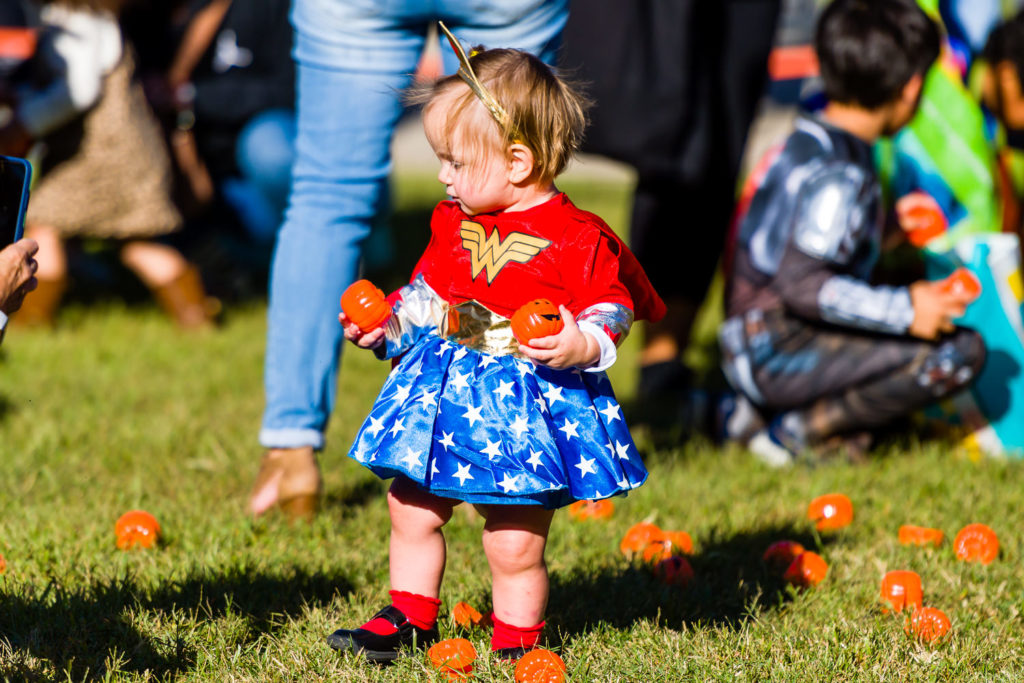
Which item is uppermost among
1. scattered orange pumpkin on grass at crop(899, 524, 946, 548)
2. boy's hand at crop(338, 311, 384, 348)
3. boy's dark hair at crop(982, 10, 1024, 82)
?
boy's hand at crop(338, 311, 384, 348)

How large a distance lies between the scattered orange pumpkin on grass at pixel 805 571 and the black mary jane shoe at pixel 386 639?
96 cm

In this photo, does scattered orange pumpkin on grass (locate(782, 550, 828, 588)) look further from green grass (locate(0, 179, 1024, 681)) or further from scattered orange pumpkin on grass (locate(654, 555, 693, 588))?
scattered orange pumpkin on grass (locate(654, 555, 693, 588))

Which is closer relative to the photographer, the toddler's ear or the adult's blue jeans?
the toddler's ear

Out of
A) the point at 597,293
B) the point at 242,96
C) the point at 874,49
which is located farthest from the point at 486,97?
the point at 242,96

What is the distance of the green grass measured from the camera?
7.97 ft

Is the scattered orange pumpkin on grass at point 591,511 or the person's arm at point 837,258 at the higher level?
the person's arm at point 837,258

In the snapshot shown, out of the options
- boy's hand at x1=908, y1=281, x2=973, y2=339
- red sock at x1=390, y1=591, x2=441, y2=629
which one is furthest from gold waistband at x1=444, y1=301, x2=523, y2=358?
boy's hand at x1=908, y1=281, x2=973, y2=339

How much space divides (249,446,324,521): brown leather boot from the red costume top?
Answer: 3.37 ft

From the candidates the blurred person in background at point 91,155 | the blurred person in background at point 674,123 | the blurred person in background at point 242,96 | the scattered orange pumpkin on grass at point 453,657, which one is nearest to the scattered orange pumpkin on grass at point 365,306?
the scattered orange pumpkin on grass at point 453,657

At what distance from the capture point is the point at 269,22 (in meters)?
6.38

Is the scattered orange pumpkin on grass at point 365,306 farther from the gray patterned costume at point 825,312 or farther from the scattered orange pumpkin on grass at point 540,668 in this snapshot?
the gray patterned costume at point 825,312

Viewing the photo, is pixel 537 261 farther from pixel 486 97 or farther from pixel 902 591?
pixel 902 591

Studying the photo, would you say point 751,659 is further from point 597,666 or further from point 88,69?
point 88,69

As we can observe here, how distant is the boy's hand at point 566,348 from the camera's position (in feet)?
6.66
